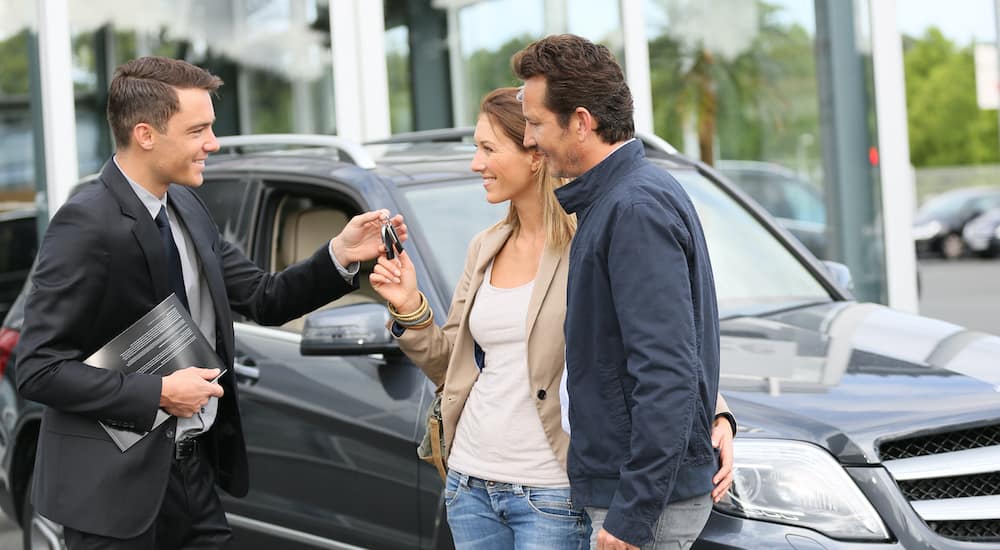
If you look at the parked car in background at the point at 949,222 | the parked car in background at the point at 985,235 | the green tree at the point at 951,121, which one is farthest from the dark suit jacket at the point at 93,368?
the green tree at the point at 951,121

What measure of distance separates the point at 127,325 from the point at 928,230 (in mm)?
27110

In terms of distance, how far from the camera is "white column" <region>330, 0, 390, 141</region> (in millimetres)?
9594

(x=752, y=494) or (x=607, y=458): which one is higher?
(x=607, y=458)

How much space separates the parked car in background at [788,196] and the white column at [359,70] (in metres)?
3.25

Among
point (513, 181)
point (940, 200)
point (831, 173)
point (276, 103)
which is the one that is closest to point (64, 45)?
point (276, 103)

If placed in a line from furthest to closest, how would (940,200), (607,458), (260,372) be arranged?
(940,200) < (260,372) < (607,458)

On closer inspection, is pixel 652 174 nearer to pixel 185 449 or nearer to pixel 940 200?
pixel 185 449

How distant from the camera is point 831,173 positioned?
36.3ft

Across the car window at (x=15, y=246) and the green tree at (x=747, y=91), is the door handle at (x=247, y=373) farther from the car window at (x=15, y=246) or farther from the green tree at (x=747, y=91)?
the green tree at (x=747, y=91)

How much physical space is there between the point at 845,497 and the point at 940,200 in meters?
27.4

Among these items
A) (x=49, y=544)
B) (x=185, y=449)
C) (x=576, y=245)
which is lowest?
(x=49, y=544)

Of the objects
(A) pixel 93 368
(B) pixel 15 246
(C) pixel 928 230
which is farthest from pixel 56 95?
(C) pixel 928 230

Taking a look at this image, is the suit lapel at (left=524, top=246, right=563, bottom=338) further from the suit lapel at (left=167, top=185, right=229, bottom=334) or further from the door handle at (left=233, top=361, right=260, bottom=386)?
the door handle at (left=233, top=361, right=260, bottom=386)

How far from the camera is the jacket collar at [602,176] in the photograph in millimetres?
2602
